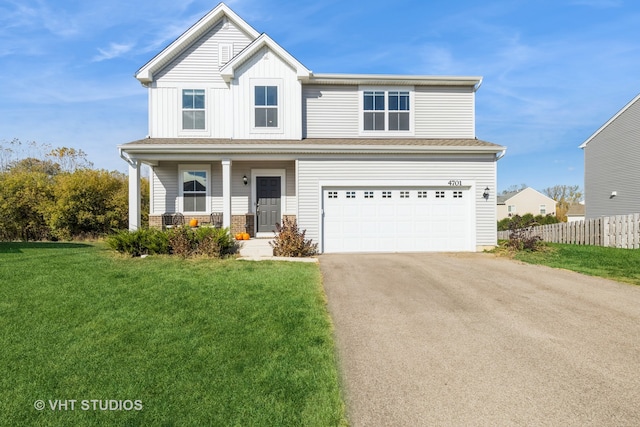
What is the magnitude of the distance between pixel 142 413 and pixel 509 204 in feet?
187

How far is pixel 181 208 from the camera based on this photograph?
47.2ft

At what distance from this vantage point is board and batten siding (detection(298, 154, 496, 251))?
12305 mm

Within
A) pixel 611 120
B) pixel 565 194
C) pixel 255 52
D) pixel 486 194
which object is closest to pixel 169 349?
pixel 486 194

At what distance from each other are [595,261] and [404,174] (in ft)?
20.0

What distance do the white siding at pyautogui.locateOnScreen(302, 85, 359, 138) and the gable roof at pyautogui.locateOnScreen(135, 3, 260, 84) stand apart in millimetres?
3471

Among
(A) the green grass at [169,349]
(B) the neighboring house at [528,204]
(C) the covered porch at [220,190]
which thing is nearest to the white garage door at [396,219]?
(C) the covered porch at [220,190]

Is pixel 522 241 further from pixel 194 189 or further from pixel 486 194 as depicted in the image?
pixel 194 189

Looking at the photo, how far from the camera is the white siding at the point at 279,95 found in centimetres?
1355

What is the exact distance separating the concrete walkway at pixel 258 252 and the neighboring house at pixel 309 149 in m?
1.31

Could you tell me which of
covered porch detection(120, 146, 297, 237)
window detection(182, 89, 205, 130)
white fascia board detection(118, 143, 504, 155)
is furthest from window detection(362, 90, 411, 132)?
window detection(182, 89, 205, 130)

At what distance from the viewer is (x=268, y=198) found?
14.4 m

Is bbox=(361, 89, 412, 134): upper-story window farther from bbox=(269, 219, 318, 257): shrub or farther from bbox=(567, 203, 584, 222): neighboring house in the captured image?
bbox=(567, 203, 584, 222): neighboring house

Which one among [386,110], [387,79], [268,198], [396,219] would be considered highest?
[387,79]

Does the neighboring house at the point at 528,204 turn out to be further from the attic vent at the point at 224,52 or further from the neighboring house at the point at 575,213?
the attic vent at the point at 224,52
